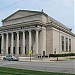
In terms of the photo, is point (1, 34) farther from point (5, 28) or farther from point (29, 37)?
point (29, 37)

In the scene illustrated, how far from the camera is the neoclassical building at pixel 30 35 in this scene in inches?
2918

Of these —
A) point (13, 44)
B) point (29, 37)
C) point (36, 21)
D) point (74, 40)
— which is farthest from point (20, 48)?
point (74, 40)

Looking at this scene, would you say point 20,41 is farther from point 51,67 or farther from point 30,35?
point 51,67

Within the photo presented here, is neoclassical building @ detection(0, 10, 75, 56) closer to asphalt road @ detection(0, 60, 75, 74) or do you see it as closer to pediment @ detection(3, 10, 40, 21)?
pediment @ detection(3, 10, 40, 21)

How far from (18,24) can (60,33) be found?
1820cm

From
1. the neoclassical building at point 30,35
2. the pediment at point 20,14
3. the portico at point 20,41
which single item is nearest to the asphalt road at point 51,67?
the neoclassical building at point 30,35

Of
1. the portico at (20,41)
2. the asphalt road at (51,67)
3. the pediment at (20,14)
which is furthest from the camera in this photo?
the pediment at (20,14)

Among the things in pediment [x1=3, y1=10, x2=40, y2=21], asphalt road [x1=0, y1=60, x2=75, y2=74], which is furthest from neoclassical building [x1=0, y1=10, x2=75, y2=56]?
asphalt road [x1=0, y1=60, x2=75, y2=74]

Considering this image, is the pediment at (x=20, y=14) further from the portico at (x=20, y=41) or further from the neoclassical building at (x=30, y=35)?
the portico at (x=20, y=41)

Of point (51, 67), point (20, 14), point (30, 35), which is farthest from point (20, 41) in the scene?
point (51, 67)

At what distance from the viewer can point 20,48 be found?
80.8m

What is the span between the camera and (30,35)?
243 feet

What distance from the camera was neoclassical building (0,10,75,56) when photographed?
74.1 metres

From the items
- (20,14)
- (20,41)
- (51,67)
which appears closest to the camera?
(51,67)
